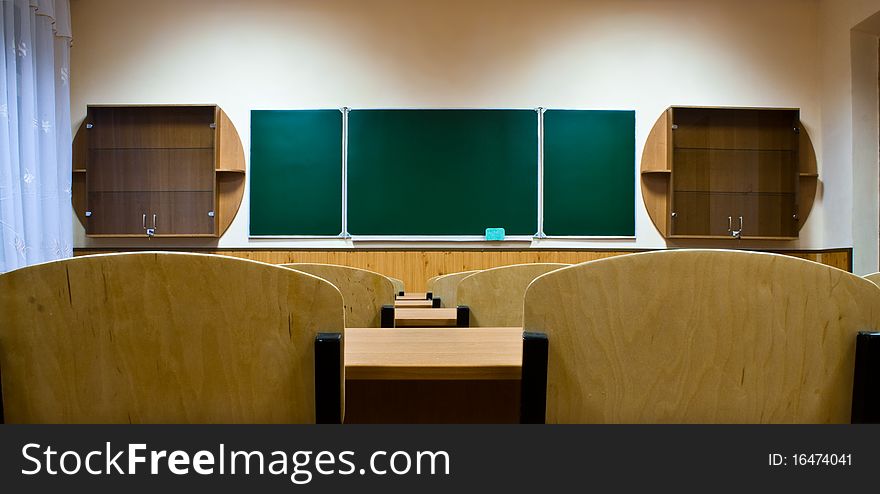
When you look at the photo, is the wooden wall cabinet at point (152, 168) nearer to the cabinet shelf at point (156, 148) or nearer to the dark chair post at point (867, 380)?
the cabinet shelf at point (156, 148)

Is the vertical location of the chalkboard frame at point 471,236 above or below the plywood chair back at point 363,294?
above

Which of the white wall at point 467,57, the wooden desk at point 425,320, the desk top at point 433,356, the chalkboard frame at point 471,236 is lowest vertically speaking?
the wooden desk at point 425,320

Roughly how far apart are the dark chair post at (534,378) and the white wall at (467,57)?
163 inches

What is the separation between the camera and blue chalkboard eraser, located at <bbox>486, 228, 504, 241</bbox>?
4.64 m

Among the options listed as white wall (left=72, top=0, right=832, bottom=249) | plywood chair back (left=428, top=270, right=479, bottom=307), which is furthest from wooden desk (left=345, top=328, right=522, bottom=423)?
white wall (left=72, top=0, right=832, bottom=249)

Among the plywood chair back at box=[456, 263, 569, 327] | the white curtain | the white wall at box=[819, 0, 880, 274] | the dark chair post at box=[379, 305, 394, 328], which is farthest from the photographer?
the white wall at box=[819, 0, 880, 274]

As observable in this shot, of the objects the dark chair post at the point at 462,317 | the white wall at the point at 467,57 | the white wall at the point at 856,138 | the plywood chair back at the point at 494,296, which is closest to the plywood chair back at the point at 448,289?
the plywood chair back at the point at 494,296

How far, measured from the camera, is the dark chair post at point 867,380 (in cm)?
64

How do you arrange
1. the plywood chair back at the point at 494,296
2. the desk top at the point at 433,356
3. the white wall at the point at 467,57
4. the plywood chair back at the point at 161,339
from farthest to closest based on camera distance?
the white wall at the point at 467,57, the plywood chair back at the point at 494,296, the desk top at the point at 433,356, the plywood chair back at the point at 161,339

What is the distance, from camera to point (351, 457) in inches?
23.5

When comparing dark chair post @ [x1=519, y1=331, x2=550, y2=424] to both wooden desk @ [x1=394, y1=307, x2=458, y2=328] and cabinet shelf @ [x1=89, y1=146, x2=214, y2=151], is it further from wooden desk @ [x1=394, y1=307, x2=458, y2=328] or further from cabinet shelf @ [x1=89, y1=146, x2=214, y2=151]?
cabinet shelf @ [x1=89, y1=146, x2=214, y2=151]

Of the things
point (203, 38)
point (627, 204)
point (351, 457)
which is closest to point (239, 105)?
point (203, 38)

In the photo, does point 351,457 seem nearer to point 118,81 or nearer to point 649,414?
point 649,414

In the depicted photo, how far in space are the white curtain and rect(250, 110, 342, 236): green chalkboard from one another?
142 cm
